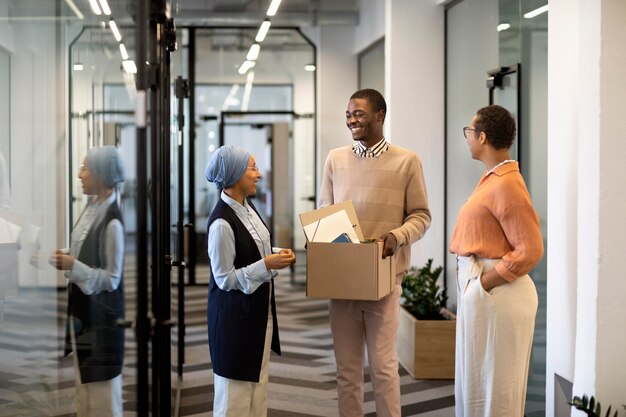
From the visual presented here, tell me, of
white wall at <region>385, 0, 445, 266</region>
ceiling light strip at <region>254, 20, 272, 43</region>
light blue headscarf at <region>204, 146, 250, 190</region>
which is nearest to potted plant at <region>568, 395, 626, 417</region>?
light blue headscarf at <region>204, 146, 250, 190</region>

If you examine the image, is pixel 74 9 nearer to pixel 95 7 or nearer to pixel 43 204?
pixel 95 7

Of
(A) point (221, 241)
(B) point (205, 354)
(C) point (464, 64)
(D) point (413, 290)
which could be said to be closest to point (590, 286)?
(A) point (221, 241)

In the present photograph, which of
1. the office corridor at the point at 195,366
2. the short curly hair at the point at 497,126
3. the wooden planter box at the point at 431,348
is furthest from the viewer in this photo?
the wooden planter box at the point at 431,348

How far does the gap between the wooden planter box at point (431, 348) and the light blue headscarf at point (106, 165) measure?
11.5 feet

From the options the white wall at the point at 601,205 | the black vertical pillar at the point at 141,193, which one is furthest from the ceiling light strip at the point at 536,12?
the black vertical pillar at the point at 141,193

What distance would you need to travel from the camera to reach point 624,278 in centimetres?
335

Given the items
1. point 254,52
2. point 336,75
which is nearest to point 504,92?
point 336,75

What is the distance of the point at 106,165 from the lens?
94.5 inches

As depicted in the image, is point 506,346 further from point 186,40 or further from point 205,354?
point 186,40

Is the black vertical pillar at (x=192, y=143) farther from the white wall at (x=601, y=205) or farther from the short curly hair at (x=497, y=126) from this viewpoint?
the white wall at (x=601, y=205)

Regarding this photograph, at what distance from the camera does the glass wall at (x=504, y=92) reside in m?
4.65

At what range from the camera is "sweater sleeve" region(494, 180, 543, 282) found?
337cm

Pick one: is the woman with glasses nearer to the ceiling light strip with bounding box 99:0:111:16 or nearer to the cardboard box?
the cardboard box

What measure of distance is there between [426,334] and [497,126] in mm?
2356
